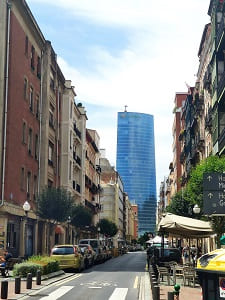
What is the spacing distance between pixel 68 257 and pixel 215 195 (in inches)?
610

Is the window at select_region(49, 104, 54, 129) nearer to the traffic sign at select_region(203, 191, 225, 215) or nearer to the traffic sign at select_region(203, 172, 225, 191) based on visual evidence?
the traffic sign at select_region(203, 172, 225, 191)

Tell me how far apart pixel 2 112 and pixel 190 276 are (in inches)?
757

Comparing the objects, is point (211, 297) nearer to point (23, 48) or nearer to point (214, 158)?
point (214, 158)

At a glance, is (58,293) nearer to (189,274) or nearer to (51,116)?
(189,274)

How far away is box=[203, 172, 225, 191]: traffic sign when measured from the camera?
14673mm

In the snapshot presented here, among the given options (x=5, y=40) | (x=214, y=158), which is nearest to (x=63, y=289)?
(x=214, y=158)

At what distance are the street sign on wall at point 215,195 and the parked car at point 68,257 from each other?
1478 centimetres

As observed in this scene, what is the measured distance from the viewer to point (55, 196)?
40.5 metres

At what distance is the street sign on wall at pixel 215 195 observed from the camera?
47.9 feet

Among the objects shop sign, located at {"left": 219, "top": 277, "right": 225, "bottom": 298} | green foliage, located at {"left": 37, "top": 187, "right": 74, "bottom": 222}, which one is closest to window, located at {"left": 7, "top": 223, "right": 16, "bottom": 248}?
green foliage, located at {"left": 37, "top": 187, "right": 74, "bottom": 222}

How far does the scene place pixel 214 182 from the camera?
14812 millimetres

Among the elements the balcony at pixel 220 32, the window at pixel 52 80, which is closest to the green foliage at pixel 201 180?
the balcony at pixel 220 32

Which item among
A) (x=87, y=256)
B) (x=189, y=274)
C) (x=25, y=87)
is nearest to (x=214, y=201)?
(x=189, y=274)

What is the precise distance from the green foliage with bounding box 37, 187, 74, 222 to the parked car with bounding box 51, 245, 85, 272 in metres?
10.9
